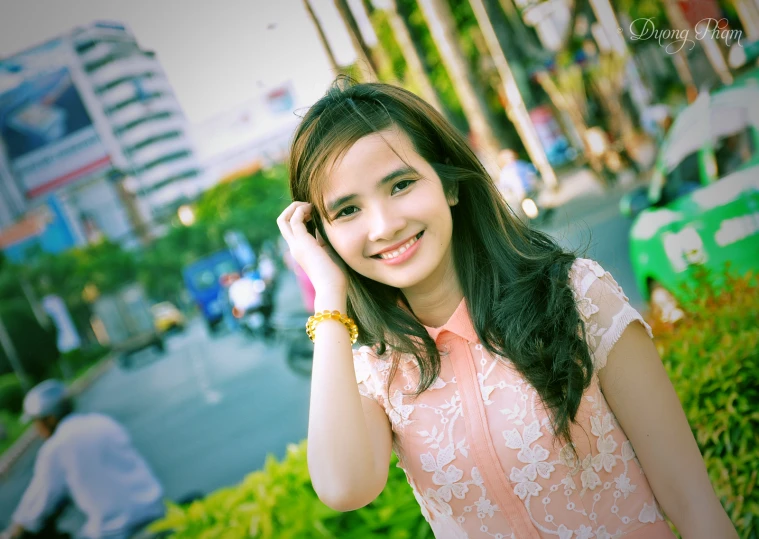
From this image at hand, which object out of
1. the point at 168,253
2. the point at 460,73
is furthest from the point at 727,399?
the point at 460,73

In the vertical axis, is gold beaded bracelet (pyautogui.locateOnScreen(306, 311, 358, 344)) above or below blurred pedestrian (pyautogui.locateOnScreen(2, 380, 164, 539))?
above

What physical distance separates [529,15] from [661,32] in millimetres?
1075

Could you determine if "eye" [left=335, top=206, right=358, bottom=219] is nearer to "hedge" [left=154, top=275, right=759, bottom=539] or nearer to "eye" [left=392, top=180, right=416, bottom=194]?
"eye" [left=392, top=180, right=416, bottom=194]

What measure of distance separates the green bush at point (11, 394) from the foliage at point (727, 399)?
318cm

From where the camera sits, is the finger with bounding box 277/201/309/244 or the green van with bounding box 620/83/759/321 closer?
the finger with bounding box 277/201/309/244

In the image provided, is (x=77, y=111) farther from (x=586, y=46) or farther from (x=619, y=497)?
(x=586, y=46)

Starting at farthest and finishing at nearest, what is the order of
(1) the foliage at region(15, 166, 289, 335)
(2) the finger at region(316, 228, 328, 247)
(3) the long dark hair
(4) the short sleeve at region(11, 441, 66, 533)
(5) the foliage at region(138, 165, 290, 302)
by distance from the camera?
(5) the foliage at region(138, 165, 290, 302) → (1) the foliage at region(15, 166, 289, 335) → (4) the short sleeve at region(11, 441, 66, 533) → (2) the finger at region(316, 228, 328, 247) → (3) the long dark hair

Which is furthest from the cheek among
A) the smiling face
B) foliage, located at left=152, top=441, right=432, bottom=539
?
foliage, located at left=152, top=441, right=432, bottom=539

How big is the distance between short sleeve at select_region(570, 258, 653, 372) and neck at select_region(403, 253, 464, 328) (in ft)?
0.97

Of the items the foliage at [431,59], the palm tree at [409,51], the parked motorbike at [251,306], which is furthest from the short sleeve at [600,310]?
the foliage at [431,59]

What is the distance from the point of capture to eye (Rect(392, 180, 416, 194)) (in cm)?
134

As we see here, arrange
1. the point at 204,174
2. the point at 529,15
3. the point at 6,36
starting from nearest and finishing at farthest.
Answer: the point at 6,36 < the point at 204,174 < the point at 529,15

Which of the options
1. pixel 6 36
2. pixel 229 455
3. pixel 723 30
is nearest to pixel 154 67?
pixel 6 36

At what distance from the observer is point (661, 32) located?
392 cm
